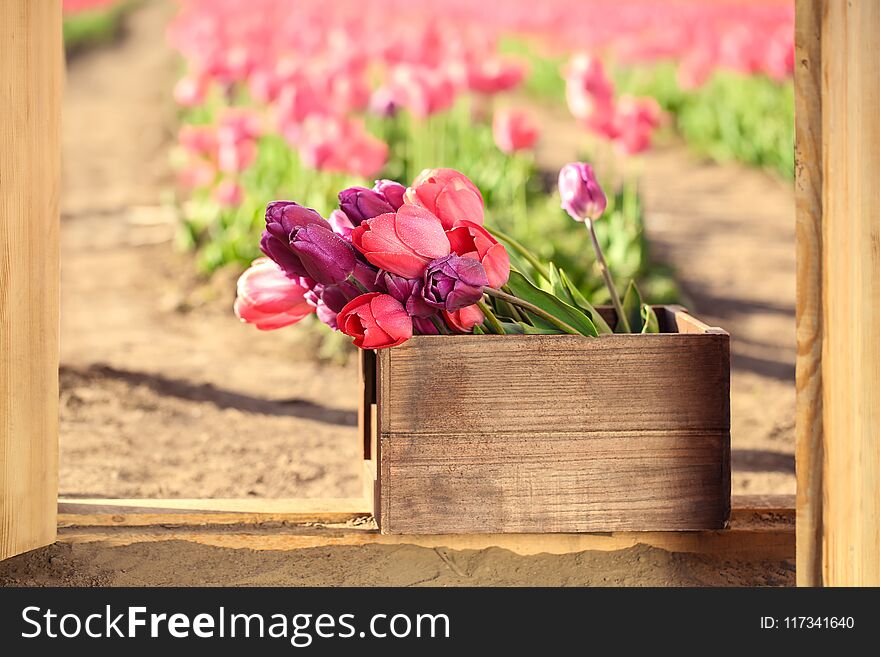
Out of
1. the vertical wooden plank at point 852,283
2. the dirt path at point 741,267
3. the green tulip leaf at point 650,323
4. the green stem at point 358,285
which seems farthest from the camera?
the dirt path at point 741,267

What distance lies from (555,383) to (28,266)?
823 mm

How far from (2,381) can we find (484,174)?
3.64m

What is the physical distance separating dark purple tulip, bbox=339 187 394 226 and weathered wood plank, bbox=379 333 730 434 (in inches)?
8.2

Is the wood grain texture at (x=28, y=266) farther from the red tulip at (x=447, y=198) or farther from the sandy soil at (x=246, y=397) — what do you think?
the red tulip at (x=447, y=198)

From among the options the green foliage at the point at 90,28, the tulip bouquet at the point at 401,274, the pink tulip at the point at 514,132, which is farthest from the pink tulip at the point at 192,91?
the green foliage at the point at 90,28

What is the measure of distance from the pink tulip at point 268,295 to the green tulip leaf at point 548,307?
341mm

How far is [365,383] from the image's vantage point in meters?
2.23

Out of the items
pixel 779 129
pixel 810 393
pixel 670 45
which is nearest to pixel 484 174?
pixel 779 129

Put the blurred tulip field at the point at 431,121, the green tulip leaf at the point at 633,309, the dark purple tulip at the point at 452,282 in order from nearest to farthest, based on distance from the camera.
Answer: the dark purple tulip at the point at 452,282 → the green tulip leaf at the point at 633,309 → the blurred tulip field at the point at 431,121

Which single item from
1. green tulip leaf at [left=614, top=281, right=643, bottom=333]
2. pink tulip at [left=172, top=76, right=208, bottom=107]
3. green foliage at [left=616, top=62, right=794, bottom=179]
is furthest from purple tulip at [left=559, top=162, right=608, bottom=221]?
green foliage at [left=616, top=62, right=794, bottom=179]

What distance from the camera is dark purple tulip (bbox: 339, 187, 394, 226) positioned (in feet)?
6.24

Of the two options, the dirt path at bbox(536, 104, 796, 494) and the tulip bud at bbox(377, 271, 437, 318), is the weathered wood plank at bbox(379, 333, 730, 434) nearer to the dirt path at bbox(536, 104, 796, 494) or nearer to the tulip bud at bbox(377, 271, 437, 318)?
the tulip bud at bbox(377, 271, 437, 318)

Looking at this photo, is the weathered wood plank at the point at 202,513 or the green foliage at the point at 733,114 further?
the green foliage at the point at 733,114

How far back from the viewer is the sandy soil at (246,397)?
6.57 ft
